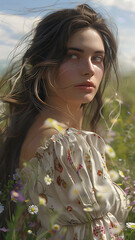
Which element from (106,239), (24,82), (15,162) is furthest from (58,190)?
(24,82)

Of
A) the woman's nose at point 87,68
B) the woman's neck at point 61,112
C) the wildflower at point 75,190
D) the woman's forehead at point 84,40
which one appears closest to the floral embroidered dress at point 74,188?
the wildflower at point 75,190

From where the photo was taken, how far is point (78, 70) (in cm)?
262

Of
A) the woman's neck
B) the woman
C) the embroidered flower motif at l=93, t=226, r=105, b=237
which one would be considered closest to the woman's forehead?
the woman

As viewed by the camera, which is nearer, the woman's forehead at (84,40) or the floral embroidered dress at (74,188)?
the floral embroidered dress at (74,188)

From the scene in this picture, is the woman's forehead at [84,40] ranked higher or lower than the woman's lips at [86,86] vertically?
higher

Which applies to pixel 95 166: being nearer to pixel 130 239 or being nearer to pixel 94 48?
pixel 130 239

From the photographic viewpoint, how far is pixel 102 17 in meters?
3.07

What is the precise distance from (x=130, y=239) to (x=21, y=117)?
1410 mm

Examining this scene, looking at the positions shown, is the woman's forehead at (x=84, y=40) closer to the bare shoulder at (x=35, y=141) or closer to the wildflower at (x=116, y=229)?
the bare shoulder at (x=35, y=141)

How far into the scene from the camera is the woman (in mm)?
2221

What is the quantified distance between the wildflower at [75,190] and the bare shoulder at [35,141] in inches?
16.0

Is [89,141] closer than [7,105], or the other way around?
[89,141]

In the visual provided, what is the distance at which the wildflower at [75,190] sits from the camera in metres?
2.14

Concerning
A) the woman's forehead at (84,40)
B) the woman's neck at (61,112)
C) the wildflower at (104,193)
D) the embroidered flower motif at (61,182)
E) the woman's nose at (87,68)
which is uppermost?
the woman's forehead at (84,40)
